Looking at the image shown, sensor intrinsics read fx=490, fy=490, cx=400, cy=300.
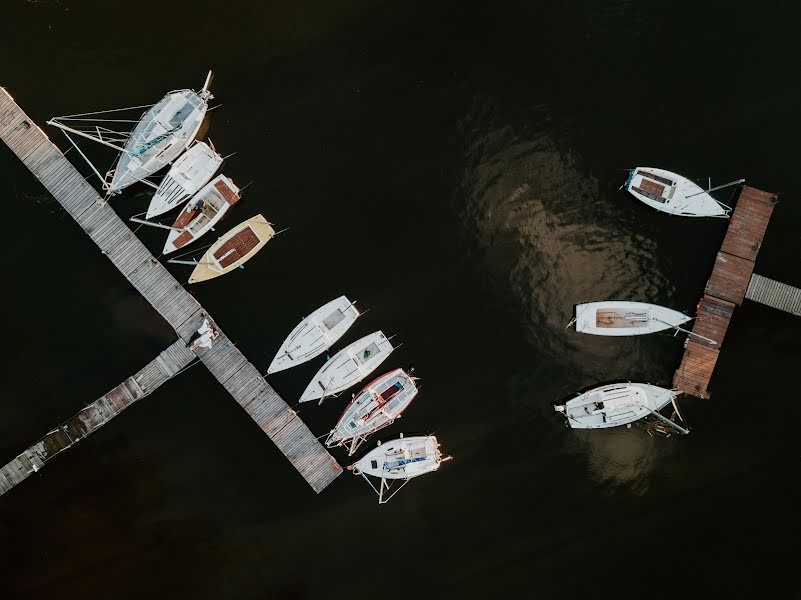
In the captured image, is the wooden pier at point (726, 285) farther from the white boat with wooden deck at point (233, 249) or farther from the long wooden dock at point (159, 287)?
the white boat with wooden deck at point (233, 249)

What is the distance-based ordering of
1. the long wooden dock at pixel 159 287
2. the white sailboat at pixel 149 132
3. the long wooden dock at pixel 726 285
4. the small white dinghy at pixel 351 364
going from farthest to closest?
the small white dinghy at pixel 351 364 → the long wooden dock at pixel 726 285 → the long wooden dock at pixel 159 287 → the white sailboat at pixel 149 132

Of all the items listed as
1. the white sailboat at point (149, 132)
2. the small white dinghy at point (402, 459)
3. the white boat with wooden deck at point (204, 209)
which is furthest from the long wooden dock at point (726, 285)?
the white sailboat at point (149, 132)

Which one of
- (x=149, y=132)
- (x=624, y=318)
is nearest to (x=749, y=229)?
(x=624, y=318)

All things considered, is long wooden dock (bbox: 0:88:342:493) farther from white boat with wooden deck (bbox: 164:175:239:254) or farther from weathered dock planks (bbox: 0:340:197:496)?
white boat with wooden deck (bbox: 164:175:239:254)

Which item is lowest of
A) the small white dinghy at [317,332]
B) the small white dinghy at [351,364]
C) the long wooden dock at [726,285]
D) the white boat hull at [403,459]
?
the long wooden dock at [726,285]

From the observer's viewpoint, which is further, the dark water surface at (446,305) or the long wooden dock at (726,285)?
the dark water surface at (446,305)

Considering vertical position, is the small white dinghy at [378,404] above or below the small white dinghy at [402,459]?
above

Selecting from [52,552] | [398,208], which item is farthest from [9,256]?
[398,208]
